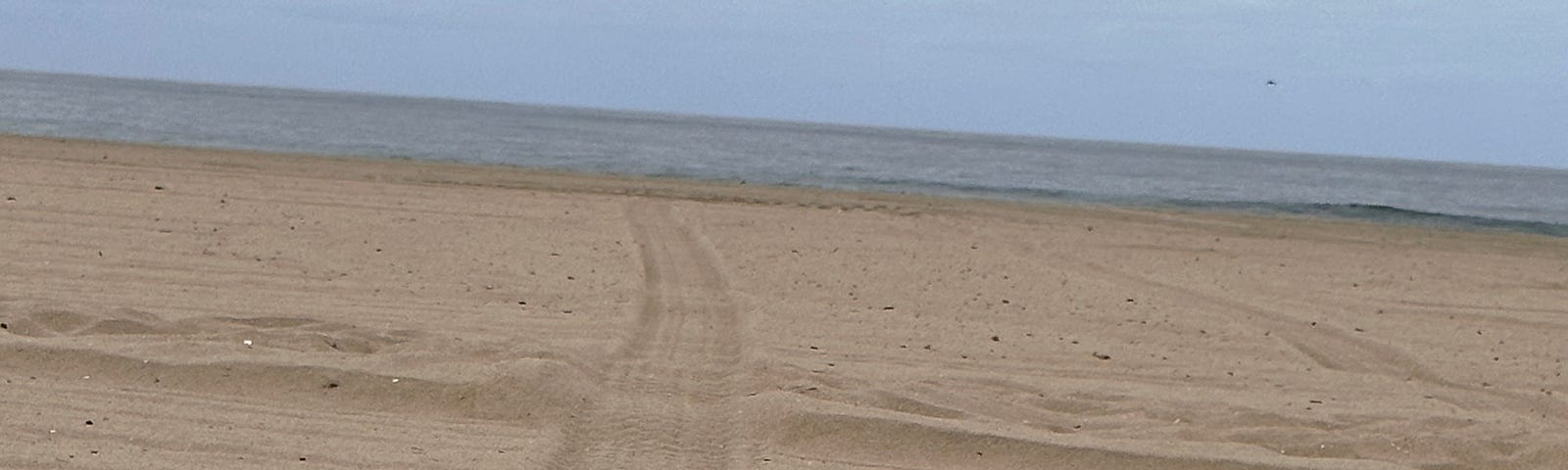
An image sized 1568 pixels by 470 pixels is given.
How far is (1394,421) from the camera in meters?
6.70

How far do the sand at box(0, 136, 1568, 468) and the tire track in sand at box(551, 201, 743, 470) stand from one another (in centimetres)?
2

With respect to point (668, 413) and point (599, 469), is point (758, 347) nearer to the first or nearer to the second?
point (668, 413)

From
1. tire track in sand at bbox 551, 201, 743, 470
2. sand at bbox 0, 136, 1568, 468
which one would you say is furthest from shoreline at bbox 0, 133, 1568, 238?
tire track in sand at bbox 551, 201, 743, 470

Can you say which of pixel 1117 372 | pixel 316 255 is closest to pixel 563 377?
pixel 1117 372

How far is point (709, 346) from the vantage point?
7.94m

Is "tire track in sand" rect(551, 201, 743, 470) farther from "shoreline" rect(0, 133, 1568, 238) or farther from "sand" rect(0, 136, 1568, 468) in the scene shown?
"shoreline" rect(0, 133, 1568, 238)

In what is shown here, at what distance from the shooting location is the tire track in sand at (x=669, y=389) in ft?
18.4

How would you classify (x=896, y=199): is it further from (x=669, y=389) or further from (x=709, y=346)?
(x=669, y=389)

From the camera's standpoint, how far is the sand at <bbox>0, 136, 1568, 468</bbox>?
5.84 meters

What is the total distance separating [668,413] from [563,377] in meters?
0.61

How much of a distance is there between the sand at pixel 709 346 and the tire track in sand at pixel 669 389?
0.02 metres

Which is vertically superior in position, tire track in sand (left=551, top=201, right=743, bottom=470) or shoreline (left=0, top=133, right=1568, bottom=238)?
tire track in sand (left=551, top=201, right=743, bottom=470)

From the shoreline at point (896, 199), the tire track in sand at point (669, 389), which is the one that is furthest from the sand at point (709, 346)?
the shoreline at point (896, 199)

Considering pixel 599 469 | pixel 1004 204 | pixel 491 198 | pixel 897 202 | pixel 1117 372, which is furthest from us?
pixel 1004 204
